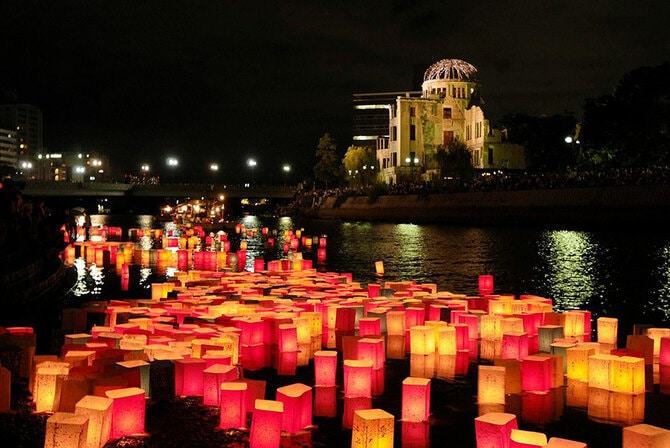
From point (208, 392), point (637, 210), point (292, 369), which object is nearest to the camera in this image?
point (208, 392)

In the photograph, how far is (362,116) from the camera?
604ft

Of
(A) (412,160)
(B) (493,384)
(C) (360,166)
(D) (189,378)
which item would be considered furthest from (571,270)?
(A) (412,160)

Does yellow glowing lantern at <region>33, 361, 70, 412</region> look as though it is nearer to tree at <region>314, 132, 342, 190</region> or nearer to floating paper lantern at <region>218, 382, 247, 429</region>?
floating paper lantern at <region>218, 382, 247, 429</region>

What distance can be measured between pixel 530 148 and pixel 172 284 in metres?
85.3

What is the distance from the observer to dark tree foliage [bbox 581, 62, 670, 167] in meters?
53.1

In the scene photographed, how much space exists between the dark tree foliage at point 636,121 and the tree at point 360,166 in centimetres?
4236

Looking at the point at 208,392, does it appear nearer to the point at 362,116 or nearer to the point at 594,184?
the point at 594,184

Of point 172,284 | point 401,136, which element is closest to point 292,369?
point 172,284

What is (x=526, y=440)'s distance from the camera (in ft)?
18.5

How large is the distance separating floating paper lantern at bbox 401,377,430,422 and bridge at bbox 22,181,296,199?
9316 centimetres

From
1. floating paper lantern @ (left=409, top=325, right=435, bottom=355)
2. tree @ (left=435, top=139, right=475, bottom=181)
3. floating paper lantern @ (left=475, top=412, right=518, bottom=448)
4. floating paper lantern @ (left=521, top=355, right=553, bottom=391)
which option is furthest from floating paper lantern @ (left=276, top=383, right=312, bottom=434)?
tree @ (left=435, top=139, right=475, bottom=181)

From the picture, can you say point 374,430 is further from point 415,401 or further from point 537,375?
point 537,375

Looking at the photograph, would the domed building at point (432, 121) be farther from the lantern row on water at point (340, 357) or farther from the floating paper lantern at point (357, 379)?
the floating paper lantern at point (357, 379)

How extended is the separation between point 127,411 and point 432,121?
104915mm
